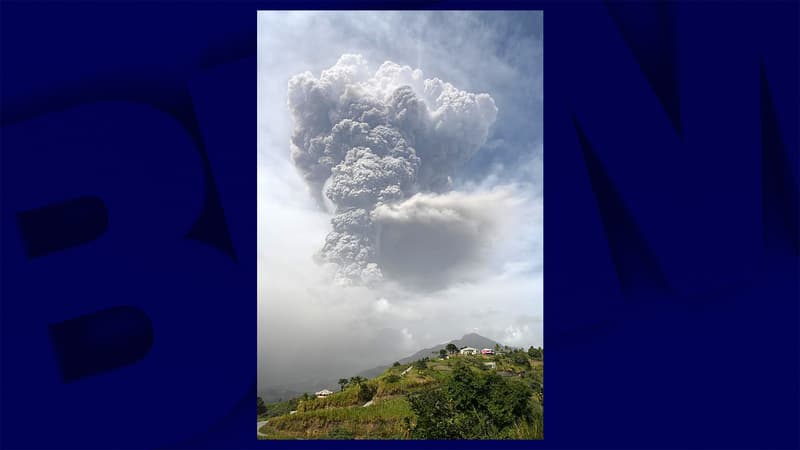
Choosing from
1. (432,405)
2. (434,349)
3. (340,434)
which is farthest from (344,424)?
(434,349)

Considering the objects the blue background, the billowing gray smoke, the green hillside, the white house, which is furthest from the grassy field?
the billowing gray smoke

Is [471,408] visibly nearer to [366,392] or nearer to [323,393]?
[366,392]

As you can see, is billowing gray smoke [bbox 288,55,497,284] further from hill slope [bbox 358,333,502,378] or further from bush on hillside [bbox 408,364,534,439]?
bush on hillside [bbox 408,364,534,439]

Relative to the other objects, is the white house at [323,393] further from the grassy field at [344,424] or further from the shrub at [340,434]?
the shrub at [340,434]
